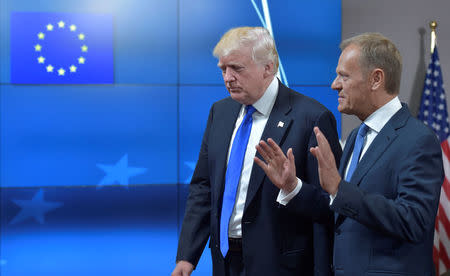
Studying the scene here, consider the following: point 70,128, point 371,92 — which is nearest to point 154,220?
point 70,128

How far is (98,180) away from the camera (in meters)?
3.74

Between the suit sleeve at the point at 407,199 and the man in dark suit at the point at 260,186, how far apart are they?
1.08 feet

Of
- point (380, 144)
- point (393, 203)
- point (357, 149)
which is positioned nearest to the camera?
point (393, 203)

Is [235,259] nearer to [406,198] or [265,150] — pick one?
→ [265,150]

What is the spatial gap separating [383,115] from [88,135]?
8.56 ft

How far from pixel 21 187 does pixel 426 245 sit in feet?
9.88

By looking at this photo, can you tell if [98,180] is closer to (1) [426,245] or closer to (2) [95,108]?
(2) [95,108]

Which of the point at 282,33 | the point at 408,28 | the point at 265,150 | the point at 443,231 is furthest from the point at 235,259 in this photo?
the point at 408,28

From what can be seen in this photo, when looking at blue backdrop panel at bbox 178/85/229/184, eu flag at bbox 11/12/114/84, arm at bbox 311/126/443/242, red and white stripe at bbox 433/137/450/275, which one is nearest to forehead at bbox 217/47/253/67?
arm at bbox 311/126/443/242

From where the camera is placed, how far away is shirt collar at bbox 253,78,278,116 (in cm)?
205

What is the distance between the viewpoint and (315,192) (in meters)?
1.83

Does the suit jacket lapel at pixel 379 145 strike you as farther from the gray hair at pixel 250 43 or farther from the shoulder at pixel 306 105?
the gray hair at pixel 250 43

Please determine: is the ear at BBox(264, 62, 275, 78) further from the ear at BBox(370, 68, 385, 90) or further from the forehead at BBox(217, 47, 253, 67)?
the ear at BBox(370, 68, 385, 90)

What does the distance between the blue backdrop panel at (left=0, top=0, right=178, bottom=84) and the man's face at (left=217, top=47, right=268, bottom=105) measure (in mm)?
1870
